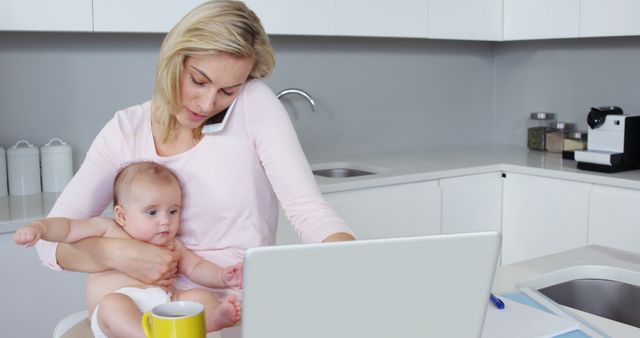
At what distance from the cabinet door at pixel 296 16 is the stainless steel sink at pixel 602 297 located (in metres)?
1.59

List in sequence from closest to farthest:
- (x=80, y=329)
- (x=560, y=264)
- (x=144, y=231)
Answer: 1. (x=80, y=329)
2. (x=144, y=231)
3. (x=560, y=264)

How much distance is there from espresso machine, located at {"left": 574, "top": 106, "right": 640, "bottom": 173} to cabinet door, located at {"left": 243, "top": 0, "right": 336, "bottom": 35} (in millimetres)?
1127

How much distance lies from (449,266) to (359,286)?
117 mm

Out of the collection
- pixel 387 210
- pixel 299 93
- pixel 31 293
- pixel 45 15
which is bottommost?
pixel 31 293

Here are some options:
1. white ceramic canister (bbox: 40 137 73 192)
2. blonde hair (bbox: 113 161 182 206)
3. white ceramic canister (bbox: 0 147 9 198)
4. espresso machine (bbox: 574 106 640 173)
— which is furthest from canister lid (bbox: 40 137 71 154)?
espresso machine (bbox: 574 106 640 173)

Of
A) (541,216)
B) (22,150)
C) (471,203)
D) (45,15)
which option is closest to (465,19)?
(471,203)

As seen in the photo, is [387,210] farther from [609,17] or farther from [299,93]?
[609,17]

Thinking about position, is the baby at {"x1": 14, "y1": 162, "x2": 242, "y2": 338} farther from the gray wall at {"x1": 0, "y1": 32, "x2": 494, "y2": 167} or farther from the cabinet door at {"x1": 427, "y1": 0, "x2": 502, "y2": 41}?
the cabinet door at {"x1": 427, "y1": 0, "x2": 502, "y2": 41}

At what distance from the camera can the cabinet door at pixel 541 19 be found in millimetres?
3266

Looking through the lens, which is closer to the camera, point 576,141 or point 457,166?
point 457,166

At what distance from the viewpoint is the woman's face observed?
149 centimetres

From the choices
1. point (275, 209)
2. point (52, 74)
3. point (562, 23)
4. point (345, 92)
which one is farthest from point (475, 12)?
point (275, 209)

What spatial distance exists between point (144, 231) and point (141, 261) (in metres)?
0.09

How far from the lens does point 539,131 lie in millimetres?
3686
